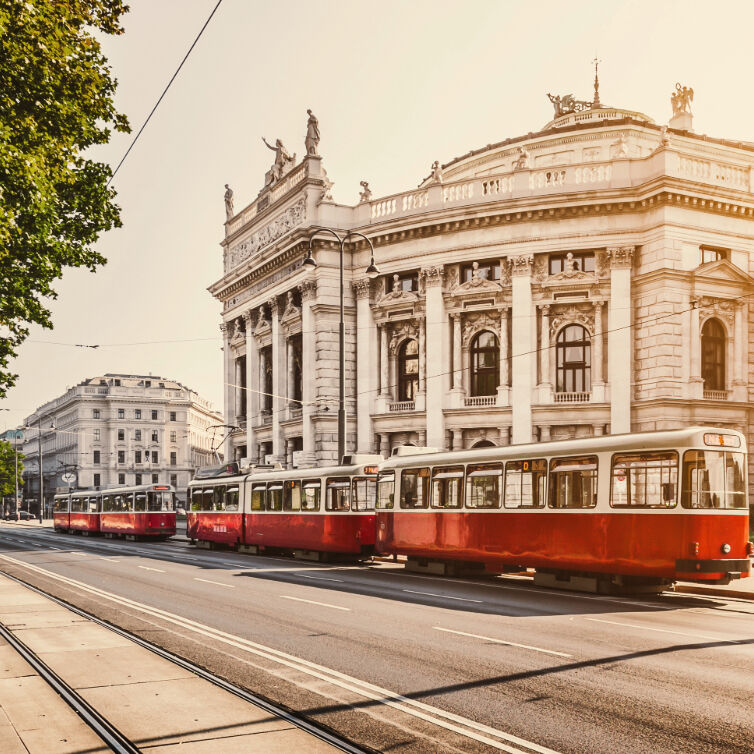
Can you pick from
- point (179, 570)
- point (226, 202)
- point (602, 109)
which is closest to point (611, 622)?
point (179, 570)

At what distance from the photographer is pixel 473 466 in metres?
22.8

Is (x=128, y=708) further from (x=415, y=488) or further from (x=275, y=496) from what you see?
(x=275, y=496)

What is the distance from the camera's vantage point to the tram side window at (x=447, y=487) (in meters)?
23.4

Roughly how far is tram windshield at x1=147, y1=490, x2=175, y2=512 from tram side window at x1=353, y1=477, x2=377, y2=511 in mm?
22614

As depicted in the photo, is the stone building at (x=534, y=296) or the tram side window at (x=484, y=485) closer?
the tram side window at (x=484, y=485)

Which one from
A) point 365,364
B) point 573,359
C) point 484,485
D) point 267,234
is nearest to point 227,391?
point 267,234

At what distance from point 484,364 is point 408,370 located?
4.85 metres

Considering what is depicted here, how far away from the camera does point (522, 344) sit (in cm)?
4356

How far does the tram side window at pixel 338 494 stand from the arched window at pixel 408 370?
1902cm

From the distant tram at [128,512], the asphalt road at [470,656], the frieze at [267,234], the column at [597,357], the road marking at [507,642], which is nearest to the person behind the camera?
the asphalt road at [470,656]

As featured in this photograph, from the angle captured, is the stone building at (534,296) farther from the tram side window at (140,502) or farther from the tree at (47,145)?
the tree at (47,145)

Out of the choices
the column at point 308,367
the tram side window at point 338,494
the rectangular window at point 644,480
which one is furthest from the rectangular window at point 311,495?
the column at point 308,367

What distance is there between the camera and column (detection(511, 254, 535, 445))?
43.3m

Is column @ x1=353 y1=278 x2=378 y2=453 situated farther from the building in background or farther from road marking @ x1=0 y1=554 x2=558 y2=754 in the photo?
the building in background
